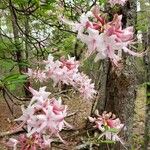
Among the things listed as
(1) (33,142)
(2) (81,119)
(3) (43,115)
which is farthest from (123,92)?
(2) (81,119)

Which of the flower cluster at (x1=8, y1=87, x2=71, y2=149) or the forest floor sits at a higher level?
the flower cluster at (x1=8, y1=87, x2=71, y2=149)

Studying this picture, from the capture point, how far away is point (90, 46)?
165cm

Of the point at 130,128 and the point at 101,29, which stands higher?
the point at 101,29

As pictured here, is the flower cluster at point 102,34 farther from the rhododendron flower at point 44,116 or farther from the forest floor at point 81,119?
the forest floor at point 81,119

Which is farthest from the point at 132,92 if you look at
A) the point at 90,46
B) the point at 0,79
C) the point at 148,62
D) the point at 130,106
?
the point at 90,46

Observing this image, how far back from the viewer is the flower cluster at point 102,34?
5.26ft

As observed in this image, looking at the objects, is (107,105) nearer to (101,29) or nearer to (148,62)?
(148,62)

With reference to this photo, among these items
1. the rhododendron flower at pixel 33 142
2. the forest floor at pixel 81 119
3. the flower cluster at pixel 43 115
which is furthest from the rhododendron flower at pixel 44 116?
the forest floor at pixel 81 119

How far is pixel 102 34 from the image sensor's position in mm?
1604

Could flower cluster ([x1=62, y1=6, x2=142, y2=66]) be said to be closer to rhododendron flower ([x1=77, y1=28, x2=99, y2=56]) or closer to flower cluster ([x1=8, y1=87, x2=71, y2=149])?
rhododendron flower ([x1=77, y1=28, x2=99, y2=56])

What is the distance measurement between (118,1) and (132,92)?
199 centimetres

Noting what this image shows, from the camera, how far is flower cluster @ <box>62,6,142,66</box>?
160 cm

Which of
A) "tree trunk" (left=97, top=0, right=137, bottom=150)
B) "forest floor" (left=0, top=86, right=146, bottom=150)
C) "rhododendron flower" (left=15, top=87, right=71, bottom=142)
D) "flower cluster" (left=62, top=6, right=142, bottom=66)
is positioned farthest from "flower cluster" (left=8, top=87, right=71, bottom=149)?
"forest floor" (left=0, top=86, right=146, bottom=150)

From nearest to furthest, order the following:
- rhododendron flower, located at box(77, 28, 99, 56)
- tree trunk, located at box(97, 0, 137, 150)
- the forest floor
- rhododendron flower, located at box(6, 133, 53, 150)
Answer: rhododendron flower, located at box(77, 28, 99, 56) < rhododendron flower, located at box(6, 133, 53, 150) < tree trunk, located at box(97, 0, 137, 150) < the forest floor
